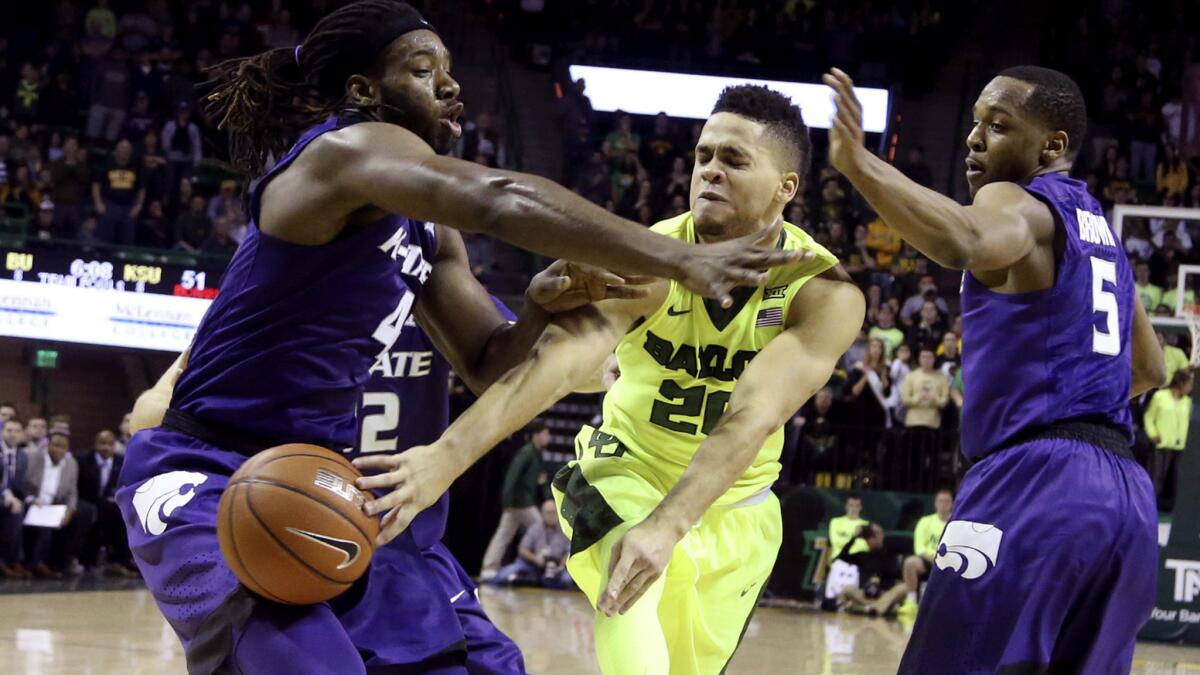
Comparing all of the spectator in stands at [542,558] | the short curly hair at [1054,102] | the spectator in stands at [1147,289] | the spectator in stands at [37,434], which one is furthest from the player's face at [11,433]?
the short curly hair at [1054,102]

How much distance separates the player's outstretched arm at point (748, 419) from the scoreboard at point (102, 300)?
38.0 ft

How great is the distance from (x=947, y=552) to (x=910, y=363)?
12.4 metres

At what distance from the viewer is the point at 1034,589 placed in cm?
402

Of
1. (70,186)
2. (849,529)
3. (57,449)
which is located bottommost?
(849,529)

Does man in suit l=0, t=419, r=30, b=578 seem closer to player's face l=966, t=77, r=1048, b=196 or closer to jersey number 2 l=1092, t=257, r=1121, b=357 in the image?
player's face l=966, t=77, r=1048, b=196

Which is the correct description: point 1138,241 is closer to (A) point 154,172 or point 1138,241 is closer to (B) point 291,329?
(A) point 154,172

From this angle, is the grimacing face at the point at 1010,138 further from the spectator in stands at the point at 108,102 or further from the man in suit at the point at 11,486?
the spectator in stands at the point at 108,102

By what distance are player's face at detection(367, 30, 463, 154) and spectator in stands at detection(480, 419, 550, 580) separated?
486 inches

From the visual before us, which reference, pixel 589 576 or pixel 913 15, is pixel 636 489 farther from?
pixel 913 15

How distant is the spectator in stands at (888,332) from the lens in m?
16.4

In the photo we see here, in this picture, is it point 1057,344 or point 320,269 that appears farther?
point 1057,344

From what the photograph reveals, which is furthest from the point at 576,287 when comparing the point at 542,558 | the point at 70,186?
the point at 70,186

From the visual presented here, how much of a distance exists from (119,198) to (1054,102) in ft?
51.2

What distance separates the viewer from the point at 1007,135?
436cm
